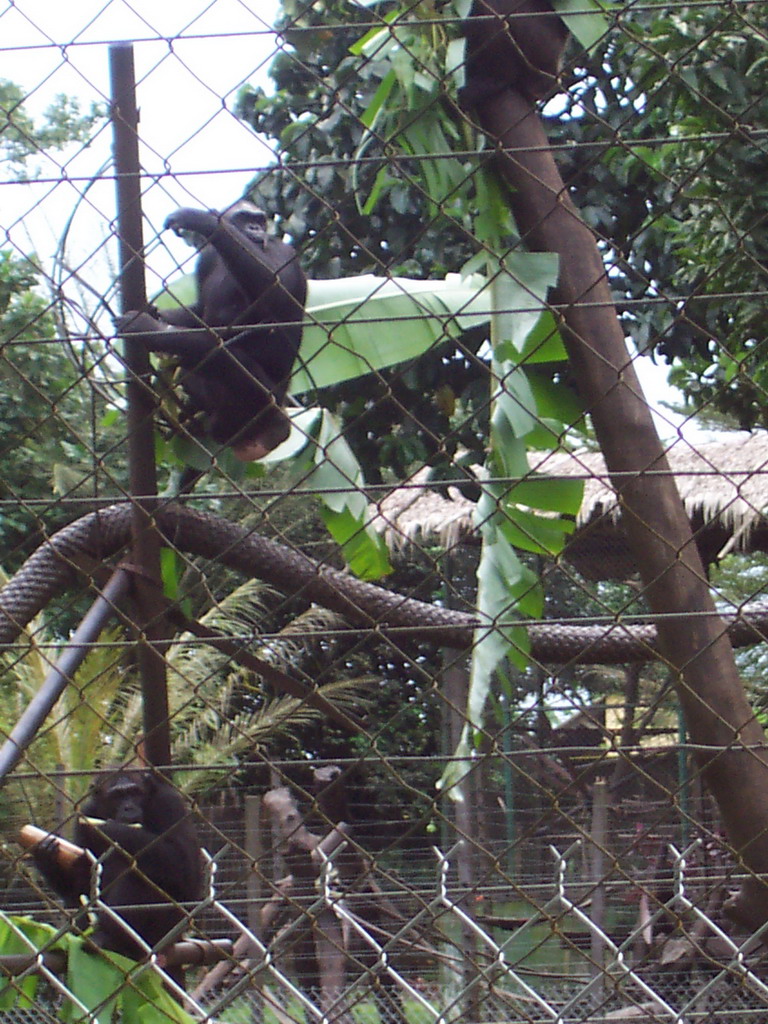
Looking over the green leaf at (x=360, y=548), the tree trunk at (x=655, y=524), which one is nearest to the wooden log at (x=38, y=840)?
the tree trunk at (x=655, y=524)

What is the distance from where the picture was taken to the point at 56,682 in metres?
2.06

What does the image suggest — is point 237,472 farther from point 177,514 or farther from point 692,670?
point 692,670

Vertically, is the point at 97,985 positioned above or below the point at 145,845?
below

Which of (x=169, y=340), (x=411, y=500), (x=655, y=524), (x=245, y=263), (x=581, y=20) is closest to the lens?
(x=655, y=524)

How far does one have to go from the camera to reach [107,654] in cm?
568

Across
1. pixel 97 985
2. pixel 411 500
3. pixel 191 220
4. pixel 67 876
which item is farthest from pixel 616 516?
pixel 97 985

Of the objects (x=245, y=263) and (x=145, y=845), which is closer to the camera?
(x=145, y=845)

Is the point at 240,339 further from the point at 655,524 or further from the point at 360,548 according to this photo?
the point at 655,524

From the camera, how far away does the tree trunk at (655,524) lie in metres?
1.53

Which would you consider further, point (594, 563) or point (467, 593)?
point (467, 593)

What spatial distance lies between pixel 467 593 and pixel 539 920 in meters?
5.80

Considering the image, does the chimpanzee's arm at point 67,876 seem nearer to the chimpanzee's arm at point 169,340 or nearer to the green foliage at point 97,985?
the green foliage at point 97,985

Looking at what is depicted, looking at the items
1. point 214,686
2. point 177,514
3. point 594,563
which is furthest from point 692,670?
point 214,686

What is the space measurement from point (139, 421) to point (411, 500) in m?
2.12
